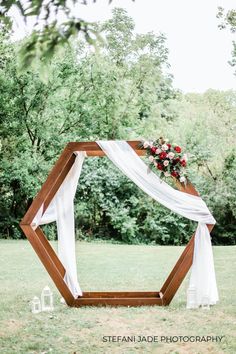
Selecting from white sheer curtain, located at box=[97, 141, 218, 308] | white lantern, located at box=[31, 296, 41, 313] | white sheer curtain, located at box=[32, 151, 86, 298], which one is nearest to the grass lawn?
white lantern, located at box=[31, 296, 41, 313]

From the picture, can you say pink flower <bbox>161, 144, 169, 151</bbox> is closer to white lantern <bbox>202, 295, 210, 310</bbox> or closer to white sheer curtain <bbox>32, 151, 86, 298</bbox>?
white sheer curtain <bbox>32, 151, 86, 298</bbox>

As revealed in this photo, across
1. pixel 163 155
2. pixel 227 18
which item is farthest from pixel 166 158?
pixel 227 18

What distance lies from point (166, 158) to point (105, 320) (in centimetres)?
241

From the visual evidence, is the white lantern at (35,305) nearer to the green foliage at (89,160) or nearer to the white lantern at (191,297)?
the white lantern at (191,297)

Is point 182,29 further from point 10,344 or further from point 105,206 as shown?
point 10,344

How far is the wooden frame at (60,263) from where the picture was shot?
25.0 feet

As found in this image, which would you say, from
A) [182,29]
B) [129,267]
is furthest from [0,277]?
[182,29]

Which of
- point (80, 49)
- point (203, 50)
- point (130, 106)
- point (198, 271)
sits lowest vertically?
point (198, 271)

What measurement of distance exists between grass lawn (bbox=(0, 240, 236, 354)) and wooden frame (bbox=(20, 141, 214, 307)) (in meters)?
0.23

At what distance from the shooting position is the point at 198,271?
779 centimetres

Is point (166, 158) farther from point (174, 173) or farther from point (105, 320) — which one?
point (105, 320)

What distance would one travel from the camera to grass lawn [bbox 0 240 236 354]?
18.9 ft

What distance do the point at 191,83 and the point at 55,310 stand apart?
25.3 meters

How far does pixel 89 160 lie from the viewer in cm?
1891
